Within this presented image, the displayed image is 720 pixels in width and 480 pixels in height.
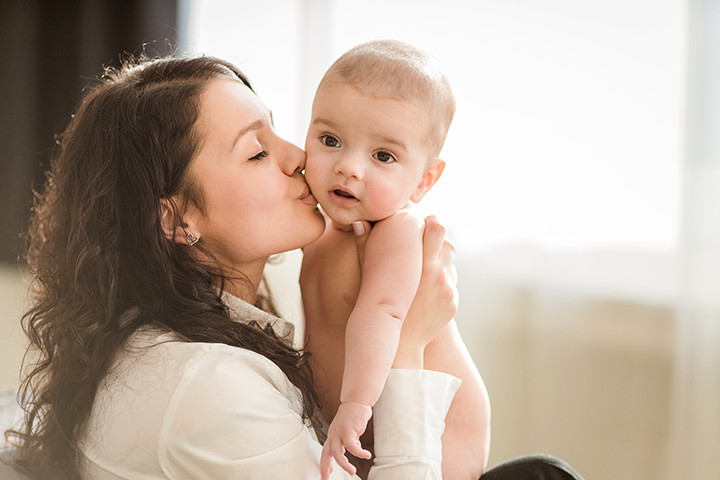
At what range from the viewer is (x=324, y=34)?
3572mm

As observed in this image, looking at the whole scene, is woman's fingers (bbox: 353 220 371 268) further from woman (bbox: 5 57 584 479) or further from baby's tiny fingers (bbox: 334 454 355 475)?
baby's tiny fingers (bbox: 334 454 355 475)

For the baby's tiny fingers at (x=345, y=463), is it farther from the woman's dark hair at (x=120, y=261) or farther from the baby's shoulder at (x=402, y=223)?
the baby's shoulder at (x=402, y=223)

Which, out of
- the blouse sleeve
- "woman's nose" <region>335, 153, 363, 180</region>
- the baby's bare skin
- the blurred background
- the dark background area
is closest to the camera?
the blouse sleeve

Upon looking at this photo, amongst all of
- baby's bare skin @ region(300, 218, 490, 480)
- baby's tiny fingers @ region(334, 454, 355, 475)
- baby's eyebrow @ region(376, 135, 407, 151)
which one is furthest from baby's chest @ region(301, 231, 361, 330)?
baby's tiny fingers @ region(334, 454, 355, 475)

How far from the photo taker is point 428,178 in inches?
52.1

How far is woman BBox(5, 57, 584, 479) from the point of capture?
101 cm

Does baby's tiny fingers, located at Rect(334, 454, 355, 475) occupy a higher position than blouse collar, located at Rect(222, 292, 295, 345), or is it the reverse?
blouse collar, located at Rect(222, 292, 295, 345)

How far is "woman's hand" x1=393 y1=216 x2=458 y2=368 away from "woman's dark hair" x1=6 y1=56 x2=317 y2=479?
0.60 feet

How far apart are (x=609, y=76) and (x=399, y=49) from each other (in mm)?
1414

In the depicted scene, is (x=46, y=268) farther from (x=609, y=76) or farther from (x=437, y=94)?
(x=609, y=76)

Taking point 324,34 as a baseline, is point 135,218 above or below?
below

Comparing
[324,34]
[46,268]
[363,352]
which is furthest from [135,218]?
[324,34]

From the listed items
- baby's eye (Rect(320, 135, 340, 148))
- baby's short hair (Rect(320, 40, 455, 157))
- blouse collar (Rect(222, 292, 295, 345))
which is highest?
baby's short hair (Rect(320, 40, 455, 157))

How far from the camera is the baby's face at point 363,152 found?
1190 mm
